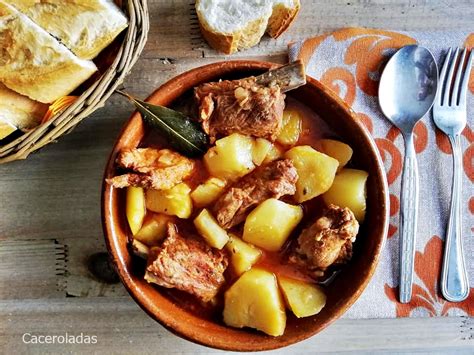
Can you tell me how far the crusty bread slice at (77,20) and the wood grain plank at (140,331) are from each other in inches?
38.5

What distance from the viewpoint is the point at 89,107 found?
199 centimetres

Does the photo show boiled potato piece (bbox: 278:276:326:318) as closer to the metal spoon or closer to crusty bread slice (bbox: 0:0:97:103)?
the metal spoon

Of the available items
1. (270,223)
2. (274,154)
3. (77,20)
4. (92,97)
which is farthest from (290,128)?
(77,20)

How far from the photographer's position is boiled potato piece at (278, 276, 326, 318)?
2.02m

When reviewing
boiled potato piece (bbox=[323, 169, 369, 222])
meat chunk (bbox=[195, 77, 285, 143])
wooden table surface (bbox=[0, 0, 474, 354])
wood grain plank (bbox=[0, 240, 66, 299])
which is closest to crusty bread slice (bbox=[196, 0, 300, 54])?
wooden table surface (bbox=[0, 0, 474, 354])

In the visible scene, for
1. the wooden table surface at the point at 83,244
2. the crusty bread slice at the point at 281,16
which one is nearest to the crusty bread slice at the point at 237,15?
the crusty bread slice at the point at 281,16

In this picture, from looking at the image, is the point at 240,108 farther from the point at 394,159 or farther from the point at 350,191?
A: the point at 394,159

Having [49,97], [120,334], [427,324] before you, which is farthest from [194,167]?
[427,324]

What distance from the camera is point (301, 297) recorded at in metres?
2.03

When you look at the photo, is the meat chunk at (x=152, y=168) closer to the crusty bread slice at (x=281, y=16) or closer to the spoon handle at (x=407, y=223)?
the crusty bread slice at (x=281, y=16)

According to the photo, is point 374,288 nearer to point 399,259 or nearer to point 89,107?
point 399,259

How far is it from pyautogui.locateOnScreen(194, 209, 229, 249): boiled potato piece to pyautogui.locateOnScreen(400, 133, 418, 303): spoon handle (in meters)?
0.70

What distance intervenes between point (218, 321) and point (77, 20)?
1.13m

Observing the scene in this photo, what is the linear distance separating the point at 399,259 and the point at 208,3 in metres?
1.19
